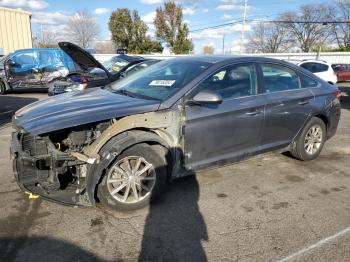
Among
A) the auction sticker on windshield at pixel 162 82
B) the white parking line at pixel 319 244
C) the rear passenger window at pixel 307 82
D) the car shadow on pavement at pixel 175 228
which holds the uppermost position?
the auction sticker on windshield at pixel 162 82

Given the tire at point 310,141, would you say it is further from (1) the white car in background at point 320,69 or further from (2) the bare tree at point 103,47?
(2) the bare tree at point 103,47

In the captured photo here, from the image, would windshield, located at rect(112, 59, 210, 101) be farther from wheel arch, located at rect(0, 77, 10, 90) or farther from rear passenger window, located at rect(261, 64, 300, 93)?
wheel arch, located at rect(0, 77, 10, 90)

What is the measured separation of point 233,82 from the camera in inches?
165

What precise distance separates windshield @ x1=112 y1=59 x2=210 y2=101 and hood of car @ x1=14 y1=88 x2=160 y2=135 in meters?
0.23

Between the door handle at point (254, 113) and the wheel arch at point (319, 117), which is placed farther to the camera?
the wheel arch at point (319, 117)

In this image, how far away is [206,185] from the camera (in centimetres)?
430

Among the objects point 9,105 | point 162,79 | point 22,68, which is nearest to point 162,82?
point 162,79

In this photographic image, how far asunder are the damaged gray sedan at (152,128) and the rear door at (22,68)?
948 centimetres

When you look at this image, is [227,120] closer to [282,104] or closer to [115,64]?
[282,104]

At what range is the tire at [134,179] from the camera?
341 cm

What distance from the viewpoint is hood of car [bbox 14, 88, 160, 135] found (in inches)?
125

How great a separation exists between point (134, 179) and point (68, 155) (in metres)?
0.73

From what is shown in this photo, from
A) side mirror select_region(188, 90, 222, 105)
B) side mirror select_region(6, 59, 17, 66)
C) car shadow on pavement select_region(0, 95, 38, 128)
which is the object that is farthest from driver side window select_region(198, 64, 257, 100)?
side mirror select_region(6, 59, 17, 66)

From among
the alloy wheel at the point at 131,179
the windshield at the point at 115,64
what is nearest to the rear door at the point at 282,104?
the alloy wheel at the point at 131,179
